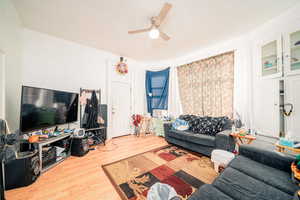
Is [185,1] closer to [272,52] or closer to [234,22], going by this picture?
[234,22]

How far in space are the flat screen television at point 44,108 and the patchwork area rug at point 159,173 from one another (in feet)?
4.51

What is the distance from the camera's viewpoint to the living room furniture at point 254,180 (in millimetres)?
875

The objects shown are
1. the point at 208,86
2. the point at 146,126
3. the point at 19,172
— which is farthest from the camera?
the point at 146,126

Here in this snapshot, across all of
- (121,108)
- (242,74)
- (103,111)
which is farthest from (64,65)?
(242,74)

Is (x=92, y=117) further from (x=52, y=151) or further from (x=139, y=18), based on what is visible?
(x=139, y=18)

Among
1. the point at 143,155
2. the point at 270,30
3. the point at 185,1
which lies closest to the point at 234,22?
the point at 270,30

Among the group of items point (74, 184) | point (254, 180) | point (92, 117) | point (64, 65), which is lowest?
point (74, 184)

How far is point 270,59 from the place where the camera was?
2.01 metres

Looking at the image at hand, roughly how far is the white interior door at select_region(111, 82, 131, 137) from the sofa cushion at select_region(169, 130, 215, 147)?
184 cm

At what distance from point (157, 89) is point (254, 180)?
11.4ft

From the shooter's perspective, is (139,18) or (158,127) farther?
(158,127)

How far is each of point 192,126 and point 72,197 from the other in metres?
2.63

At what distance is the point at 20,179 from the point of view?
1.47 meters

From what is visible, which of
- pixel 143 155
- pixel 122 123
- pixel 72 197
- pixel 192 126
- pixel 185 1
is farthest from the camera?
pixel 122 123
